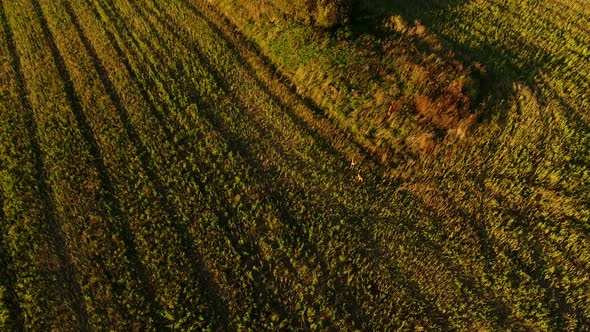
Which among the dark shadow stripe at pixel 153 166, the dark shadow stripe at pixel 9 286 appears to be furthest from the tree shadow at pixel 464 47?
the dark shadow stripe at pixel 9 286

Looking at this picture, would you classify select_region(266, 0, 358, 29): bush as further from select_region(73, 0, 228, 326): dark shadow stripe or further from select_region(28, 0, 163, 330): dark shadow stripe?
select_region(28, 0, 163, 330): dark shadow stripe

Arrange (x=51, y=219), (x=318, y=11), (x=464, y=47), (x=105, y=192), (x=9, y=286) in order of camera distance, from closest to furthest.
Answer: (x=9, y=286) < (x=51, y=219) < (x=105, y=192) < (x=318, y=11) < (x=464, y=47)

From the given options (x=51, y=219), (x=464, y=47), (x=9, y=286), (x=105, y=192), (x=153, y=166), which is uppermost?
(x=464, y=47)

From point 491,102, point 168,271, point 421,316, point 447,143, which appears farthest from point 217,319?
point 491,102

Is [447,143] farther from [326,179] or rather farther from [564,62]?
[564,62]

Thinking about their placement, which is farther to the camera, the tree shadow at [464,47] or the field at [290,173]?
the tree shadow at [464,47]

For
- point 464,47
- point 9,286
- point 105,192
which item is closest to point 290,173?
point 105,192

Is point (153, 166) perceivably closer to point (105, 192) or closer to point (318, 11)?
point (105, 192)

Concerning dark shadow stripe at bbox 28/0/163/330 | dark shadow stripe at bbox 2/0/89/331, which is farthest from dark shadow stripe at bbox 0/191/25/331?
dark shadow stripe at bbox 28/0/163/330

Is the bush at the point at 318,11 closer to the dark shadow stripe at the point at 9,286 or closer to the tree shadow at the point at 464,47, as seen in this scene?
the tree shadow at the point at 464,47
